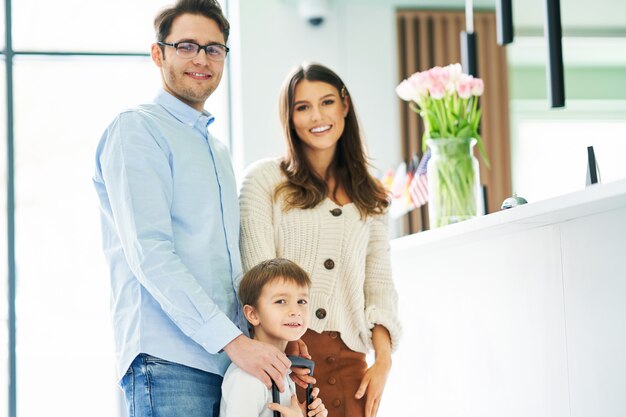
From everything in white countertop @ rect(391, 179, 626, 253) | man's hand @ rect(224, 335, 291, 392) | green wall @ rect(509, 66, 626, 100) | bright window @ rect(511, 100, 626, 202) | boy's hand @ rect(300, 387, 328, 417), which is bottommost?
boy's hand @ rect(300, 387, 328, 417)

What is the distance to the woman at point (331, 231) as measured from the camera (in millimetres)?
2211

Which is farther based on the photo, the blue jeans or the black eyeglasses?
the black eyeglasses

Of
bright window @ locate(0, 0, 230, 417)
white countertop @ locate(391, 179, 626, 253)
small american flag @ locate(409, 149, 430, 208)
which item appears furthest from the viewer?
bright window @ locate(0, 0, 230, 417)

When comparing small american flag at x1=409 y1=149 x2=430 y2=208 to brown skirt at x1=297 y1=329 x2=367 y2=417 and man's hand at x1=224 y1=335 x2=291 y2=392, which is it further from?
man's hand at x1=224 y1=335 x2=291 y2=392

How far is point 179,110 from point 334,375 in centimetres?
75

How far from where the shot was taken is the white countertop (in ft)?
6.23

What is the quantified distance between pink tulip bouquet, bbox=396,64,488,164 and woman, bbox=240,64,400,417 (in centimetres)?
81

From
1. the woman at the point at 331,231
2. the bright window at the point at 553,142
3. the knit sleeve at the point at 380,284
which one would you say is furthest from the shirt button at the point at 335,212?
the bright window at the point at 553,142

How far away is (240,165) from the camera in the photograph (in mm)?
5305

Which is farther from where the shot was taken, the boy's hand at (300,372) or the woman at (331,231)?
the woman at (331,231)

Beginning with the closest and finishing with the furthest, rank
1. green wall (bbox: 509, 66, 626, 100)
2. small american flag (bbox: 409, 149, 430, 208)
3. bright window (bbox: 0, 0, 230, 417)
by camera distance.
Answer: small american flag (bbox: 409, 149, 430, 208) < bright window (bbox: 0, 0, 230, 417) < green wall (bbox: 509, 66, 626, 100)

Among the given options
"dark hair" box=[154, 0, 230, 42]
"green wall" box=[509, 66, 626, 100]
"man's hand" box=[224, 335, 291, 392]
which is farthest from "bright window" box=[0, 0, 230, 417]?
"man's hand" box=[224, 335, 291, 392]

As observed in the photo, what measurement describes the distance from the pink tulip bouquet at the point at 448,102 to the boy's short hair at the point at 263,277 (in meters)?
1.36

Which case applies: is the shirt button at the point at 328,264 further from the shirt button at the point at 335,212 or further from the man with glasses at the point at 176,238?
the man with glasses at the point at 176,238
